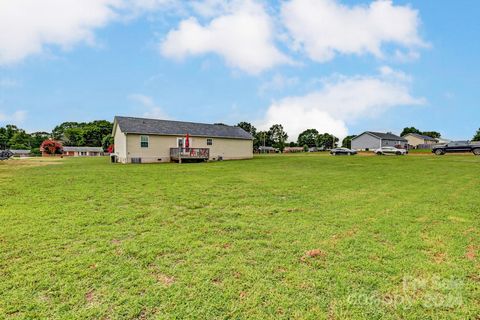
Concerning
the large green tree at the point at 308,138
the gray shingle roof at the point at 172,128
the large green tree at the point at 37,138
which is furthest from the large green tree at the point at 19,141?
the large green tree at the point at 308,138

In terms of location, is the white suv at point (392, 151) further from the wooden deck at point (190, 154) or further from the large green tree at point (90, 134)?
the large green tree at point (90, 134)

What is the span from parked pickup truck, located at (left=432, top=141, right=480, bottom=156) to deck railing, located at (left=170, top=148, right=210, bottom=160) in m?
28.7

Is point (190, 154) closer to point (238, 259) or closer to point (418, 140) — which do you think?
point (238, 259)

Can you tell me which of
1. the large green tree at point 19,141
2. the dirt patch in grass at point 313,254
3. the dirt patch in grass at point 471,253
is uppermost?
the large green tree at point 19,141

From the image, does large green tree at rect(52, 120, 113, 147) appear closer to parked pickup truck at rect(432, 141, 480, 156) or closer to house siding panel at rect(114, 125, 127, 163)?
house siding panel at rect(114, 125, 127, 163)

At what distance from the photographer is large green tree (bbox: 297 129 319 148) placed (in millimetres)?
99637

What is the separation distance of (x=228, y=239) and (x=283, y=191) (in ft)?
14.6

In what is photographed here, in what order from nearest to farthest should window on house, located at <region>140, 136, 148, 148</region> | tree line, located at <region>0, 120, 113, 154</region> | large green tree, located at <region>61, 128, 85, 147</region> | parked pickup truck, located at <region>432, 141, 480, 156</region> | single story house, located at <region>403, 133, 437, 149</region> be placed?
window on house, located at <region>140, 136, 148, 148</region> → parked pickup truck, located at <region>432, 141, 480, 156</region> → single story house, located at <region>403, 133, 437, 149</region> → large green tree, located at <region>61, 128, 85, 147</region> → tree line, located at <region>0, 120, 113, 154</region>

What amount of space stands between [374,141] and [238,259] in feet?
193

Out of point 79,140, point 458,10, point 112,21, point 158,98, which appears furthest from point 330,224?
point 79,140

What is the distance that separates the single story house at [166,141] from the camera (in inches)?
893

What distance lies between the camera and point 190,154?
77.6 feet

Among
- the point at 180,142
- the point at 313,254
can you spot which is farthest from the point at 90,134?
the point at 313,254

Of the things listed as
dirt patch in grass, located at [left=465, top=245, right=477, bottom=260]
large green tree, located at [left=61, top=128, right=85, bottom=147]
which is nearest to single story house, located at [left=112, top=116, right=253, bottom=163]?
dirt patch in grass, located at [left=465, top=245, right=477, bottom=260]
